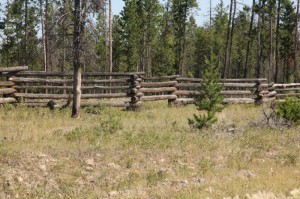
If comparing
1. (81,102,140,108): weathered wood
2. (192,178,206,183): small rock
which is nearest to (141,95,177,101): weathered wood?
(81,102,140,108): weathered wood

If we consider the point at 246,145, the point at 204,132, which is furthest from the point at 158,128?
the point at 246,145

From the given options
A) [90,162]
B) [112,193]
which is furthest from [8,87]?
[112,193]

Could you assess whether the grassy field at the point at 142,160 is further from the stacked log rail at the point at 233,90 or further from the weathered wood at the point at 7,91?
the stacked log rail at the point at 233,90

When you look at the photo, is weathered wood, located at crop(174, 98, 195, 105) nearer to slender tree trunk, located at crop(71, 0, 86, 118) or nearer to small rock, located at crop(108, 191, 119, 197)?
slender tree trunk, located at crop(71, 0, 86, 118)

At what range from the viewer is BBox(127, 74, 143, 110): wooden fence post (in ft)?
54.9

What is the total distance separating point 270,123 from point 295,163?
4.55 metres

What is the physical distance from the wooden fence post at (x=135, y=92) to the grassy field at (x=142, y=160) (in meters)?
3.89

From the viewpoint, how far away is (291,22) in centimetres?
4188

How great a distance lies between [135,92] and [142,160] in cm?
833

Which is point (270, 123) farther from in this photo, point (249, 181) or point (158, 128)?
point (249, 181)

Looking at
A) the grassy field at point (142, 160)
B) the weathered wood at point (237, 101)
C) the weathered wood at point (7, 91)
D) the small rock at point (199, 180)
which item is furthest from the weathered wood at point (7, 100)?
the weathered wood at point (237, 101)

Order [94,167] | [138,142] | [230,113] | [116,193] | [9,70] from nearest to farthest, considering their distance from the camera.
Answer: [116,193], [94,167], [138,142], [9,70], [230,113]

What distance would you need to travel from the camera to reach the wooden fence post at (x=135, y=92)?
54.9ft

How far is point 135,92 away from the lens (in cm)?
1678
